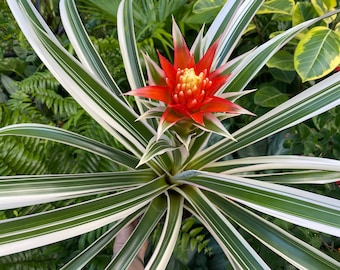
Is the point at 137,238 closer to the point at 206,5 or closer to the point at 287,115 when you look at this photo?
the point at 287,115

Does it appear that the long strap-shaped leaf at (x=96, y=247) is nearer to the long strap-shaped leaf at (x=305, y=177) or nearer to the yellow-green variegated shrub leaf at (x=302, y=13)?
the long strap-shaped leaf at (x=305, y=177)

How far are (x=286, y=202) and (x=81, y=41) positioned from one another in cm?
57

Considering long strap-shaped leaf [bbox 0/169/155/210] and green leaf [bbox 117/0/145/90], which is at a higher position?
green leaf [bbox 117/0/145/90]

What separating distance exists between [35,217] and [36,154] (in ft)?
1.96

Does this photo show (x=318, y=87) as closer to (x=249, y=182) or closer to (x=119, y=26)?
(x=249, y=182)

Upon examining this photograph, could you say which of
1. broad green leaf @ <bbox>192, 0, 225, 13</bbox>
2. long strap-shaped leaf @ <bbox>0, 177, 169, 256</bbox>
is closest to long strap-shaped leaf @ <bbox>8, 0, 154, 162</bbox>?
long strap-shaped leaf @ <bbox>0, 177, 169, 256</bbox>

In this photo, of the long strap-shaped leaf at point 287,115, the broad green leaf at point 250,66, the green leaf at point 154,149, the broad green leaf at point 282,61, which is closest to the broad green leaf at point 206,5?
the broad green leaf at point 282,61

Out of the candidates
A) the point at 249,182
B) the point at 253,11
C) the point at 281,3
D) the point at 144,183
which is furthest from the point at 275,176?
the point at 281,3

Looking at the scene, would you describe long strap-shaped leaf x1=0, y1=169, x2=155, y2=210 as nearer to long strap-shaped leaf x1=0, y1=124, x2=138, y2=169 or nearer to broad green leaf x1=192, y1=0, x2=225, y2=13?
long strap-shaped leaf x1=0, y1=124, x2=138, y2=169

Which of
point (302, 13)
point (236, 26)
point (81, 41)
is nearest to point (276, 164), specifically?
point (236, 26)

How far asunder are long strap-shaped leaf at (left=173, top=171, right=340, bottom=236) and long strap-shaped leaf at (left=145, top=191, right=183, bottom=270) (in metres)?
0.10

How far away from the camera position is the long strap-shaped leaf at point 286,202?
0.60m

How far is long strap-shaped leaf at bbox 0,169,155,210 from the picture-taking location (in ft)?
2.03

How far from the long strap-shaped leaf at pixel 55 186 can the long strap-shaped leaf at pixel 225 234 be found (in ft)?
0.42
